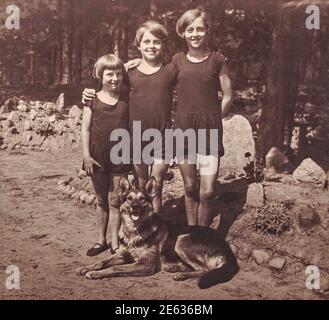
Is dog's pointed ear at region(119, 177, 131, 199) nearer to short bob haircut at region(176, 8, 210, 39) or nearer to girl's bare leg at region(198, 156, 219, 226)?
girl's bare leg at region(198, 156, 219, 226)

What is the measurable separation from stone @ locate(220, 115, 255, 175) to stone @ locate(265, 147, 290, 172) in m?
0.26

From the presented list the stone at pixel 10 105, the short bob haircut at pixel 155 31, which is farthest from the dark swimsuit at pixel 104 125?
the stone at pixel 10 105

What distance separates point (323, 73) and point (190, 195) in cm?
350

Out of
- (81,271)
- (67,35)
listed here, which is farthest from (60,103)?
(81,271)

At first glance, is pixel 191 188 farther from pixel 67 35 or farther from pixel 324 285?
pixel 67 35

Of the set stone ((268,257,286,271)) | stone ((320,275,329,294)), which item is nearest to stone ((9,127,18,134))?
stone ((268,257,286,271))

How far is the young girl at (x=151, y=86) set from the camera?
5.93m

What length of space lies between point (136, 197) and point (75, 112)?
10.8 ft

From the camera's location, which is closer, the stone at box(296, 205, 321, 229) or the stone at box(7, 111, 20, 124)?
the stone at box(296, 205, 321, 229)

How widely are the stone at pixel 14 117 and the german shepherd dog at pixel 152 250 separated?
3788mm

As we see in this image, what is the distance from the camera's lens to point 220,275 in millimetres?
5828

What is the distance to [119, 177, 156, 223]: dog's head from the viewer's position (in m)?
5.86

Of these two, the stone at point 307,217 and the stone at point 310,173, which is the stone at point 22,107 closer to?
the stone at point 310,173
